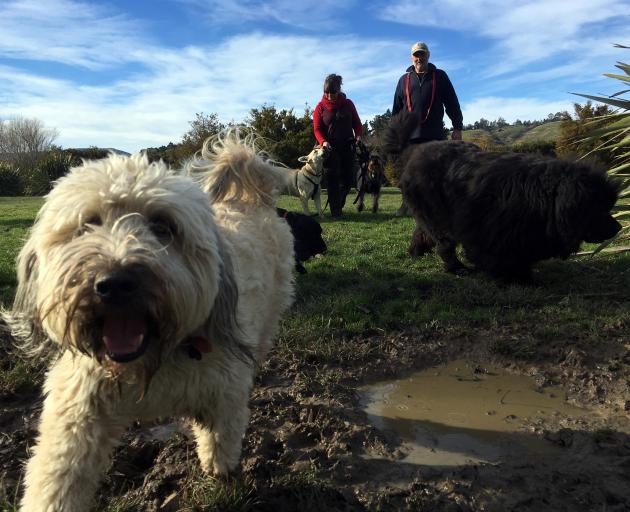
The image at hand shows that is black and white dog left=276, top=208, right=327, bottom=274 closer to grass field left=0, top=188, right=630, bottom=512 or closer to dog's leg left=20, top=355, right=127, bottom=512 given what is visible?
grass field left=0, top=188, right=630, bottom=512

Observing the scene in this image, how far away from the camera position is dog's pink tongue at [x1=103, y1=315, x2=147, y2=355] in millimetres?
2115

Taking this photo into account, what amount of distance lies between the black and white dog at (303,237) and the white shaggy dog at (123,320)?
381 cm

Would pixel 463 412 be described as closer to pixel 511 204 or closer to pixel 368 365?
pixel 368 365

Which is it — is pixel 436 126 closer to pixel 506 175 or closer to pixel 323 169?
pixel 506 175

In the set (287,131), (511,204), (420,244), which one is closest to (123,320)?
(511,204)

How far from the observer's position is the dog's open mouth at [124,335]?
2098 mm

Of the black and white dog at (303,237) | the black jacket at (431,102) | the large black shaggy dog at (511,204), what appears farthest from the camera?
the black jacket at (431,102)

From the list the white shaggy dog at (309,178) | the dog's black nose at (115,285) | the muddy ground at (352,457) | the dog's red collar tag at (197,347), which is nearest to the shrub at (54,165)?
the white shaggy dog at (309,178)

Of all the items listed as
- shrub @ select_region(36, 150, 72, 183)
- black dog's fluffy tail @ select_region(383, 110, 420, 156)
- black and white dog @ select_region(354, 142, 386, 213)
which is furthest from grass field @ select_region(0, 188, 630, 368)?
shrub @ select_region(36, 150, 72, 183)

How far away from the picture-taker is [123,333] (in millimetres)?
2148

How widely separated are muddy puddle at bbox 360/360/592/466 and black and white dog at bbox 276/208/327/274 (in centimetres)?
292

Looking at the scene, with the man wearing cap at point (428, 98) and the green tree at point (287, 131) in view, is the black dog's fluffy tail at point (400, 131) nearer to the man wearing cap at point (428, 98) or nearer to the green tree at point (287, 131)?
the man wearing cap at point (428, 98)

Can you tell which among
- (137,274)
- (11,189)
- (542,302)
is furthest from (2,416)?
(11,189)

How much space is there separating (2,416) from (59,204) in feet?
5.91
